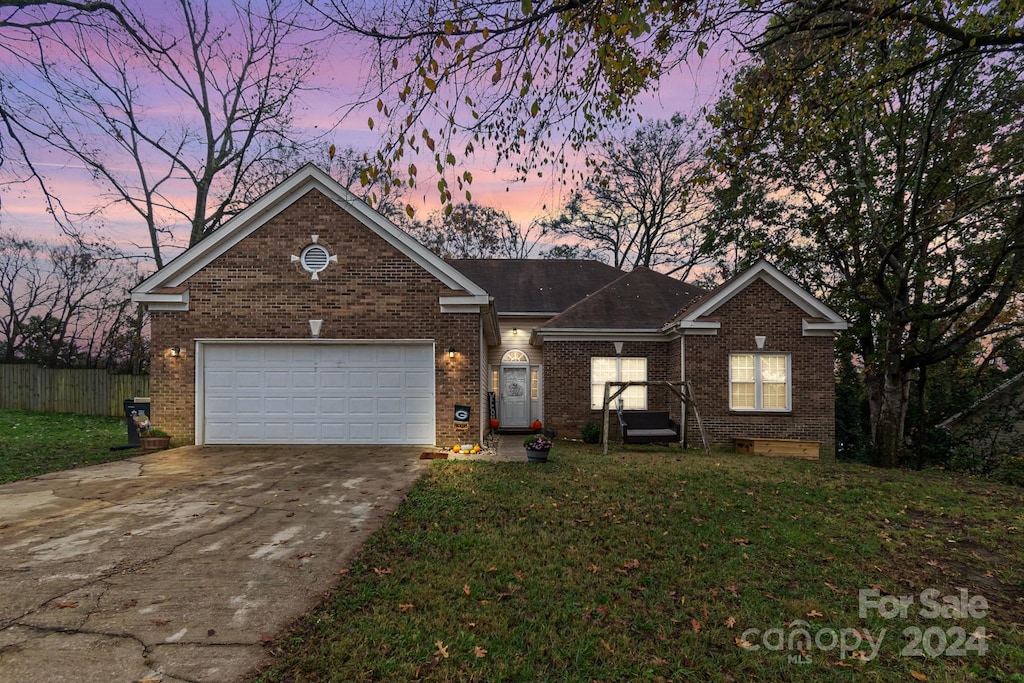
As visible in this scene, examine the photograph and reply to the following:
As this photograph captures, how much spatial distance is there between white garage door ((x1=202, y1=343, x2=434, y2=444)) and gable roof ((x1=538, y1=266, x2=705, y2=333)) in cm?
575

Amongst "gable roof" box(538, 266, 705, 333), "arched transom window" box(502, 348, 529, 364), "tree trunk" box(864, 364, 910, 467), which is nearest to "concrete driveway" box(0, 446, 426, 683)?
"gable roof" box(538, 266, 705, 333)

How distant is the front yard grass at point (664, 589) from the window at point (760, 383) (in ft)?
20.7

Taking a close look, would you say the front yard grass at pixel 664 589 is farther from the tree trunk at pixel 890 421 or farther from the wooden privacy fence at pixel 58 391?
the wooden privacy fence at pixel 58 391

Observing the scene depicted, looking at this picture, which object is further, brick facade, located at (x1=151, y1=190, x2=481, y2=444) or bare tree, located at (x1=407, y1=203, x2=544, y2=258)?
bare tree, located at (x1=407, y1=203, x2=544, y2=258)

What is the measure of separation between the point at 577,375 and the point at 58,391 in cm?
2160

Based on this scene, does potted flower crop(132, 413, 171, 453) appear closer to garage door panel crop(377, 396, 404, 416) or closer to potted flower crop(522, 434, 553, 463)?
garage door panel crop(377, 396, 404, 416)

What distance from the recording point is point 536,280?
21094 mm

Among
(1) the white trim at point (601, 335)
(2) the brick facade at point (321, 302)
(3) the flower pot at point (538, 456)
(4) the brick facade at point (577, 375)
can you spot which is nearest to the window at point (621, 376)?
(4) the brick facade at point (577, 375)

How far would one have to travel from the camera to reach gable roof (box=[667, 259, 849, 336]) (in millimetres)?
14164

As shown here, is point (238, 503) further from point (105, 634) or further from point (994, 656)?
point (994, 656)

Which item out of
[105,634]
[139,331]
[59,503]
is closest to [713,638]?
[105,634]

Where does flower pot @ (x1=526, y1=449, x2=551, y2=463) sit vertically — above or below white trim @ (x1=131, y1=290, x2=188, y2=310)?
below

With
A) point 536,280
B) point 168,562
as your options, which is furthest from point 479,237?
point 168,562

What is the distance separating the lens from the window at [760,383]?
47.2 ft
